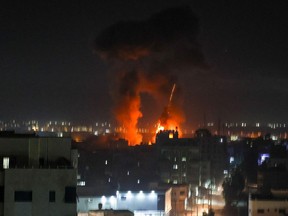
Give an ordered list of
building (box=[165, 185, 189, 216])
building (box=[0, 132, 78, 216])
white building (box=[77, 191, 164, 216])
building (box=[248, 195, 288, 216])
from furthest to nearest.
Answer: building (box=[165, 185, 189, 216]), white building (box=[77, 191, 164, 216]), building (box=[248, 195, 288, 216]), building (box=[0, 132, 78, 216])

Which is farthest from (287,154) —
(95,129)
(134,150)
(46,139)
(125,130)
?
(95,129)

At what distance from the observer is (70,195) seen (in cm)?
671

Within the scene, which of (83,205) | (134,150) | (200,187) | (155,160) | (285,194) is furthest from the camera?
(134,150)

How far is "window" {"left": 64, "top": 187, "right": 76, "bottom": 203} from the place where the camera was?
21.9 ft

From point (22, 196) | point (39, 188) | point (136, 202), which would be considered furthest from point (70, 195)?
point (136, 202)

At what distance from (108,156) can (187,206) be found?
38.8 feet

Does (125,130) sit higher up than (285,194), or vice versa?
(125,130)

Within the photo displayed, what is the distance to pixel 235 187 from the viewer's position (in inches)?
1239

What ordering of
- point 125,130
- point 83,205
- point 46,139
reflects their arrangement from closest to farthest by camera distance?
point 46,139 → point 83,205 → point 125,130

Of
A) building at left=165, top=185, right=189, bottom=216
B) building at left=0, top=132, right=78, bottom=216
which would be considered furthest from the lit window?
building at left=165, top=185, right=189, bottom=216

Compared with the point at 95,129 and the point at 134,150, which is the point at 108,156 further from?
the point at 95,129

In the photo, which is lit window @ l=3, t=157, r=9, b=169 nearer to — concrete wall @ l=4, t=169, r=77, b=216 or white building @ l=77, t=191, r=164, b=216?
concrete wall @ l=4, t=169, r=77, b=216

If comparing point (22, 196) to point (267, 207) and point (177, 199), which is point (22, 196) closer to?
point (267, 207)

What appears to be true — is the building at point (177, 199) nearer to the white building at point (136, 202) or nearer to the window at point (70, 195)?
the white building at point (136, 202)
